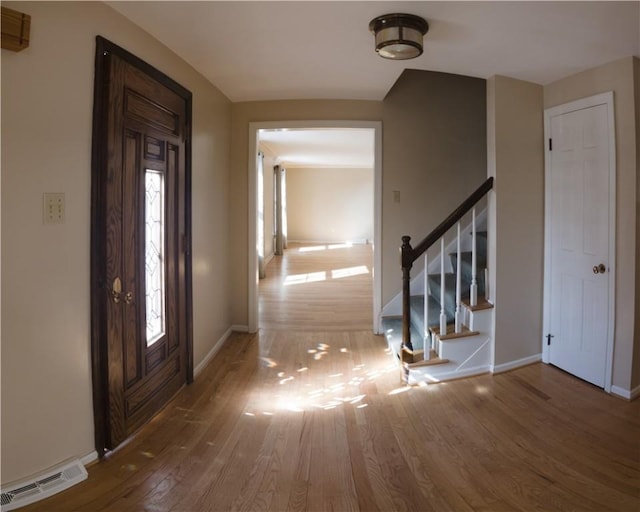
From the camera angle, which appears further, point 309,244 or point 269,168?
Result: point 309,244

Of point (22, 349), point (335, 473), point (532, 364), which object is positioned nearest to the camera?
point (22, 349)

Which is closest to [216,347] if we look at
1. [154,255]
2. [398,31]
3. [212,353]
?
[212,353]

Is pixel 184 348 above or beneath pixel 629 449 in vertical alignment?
above

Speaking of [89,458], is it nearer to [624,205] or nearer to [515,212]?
[515,212]

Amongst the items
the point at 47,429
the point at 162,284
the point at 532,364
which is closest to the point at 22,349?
the point at 47,429

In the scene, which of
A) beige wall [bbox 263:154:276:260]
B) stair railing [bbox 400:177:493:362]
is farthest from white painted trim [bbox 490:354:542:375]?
beige wall [bbox 263:154:276:260]

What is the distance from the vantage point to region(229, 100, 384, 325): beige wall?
164 inches

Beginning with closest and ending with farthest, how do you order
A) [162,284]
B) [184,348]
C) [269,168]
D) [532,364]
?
[162,284] < [184,348] < [532,364] < [269,168]

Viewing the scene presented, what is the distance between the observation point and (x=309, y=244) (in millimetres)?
12734

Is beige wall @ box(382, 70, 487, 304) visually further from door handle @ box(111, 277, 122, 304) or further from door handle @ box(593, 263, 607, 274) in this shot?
door handle @ box(111, 277, 122, 304)

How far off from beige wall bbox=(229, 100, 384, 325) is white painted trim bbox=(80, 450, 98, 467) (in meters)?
2.30

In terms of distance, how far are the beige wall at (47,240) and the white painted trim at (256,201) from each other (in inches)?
78.7

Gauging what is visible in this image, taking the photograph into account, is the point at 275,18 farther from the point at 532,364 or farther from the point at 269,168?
the point at 269,168

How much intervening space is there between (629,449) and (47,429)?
2.86 meters
